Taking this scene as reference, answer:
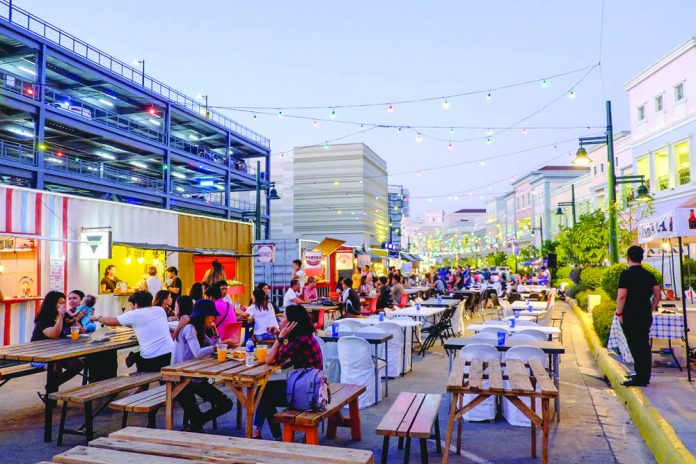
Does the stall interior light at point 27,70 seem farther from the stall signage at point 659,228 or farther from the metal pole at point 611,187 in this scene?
the stall signage at point 659,228

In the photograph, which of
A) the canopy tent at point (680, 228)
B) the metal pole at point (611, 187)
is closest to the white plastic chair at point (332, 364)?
the canopy tent at point (680, 228)

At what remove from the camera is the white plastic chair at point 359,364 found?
22.2 feet

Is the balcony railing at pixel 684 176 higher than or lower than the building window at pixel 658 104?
lower

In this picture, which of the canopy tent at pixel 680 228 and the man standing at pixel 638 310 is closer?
the man standing at pixel 638 310

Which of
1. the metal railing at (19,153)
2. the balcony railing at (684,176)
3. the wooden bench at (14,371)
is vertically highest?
the metal railing at (19,153)

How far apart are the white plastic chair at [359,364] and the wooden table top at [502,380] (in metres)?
1.51

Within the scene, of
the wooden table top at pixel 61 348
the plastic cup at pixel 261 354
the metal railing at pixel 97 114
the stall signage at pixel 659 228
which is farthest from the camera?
the metal railing at pixel 97 114

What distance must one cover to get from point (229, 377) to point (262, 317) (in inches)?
173

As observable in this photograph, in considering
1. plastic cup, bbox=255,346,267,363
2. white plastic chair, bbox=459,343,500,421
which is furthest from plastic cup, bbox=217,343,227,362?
white plastic chair, bbox=459,343,500,421

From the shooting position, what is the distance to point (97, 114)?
3111cm

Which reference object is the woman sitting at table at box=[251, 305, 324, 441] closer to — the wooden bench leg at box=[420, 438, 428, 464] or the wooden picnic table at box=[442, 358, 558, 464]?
the wooden bench leg at box=[420, 438, 428, 464]

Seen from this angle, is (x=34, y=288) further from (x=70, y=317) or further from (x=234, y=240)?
(x=234, y=240)

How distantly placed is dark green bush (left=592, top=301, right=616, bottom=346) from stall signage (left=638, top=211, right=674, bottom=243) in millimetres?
1756

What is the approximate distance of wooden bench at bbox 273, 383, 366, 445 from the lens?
175 inches
